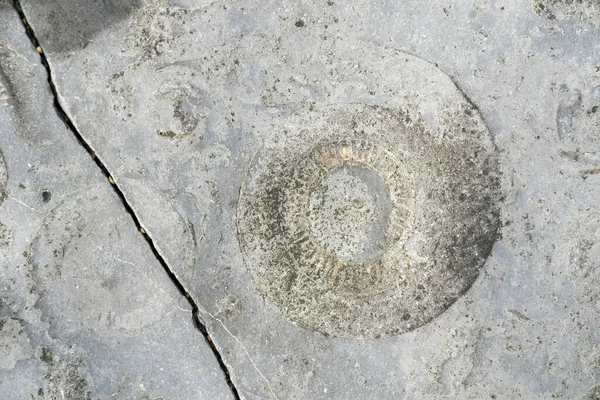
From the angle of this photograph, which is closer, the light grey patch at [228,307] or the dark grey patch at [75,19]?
the dark grey patch at [75,19]

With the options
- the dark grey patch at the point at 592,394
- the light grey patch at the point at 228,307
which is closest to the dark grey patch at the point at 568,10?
the dark grey patch at the point at 592,394

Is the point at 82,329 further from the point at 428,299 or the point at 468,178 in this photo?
the point at 468,178

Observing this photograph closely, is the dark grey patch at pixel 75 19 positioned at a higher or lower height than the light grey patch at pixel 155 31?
lower

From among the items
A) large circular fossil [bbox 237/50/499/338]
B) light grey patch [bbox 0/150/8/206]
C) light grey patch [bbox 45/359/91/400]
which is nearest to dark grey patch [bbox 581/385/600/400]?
large circular fossil [bbox 237/50/499/338]

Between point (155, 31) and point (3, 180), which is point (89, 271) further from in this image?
point (155, 31)

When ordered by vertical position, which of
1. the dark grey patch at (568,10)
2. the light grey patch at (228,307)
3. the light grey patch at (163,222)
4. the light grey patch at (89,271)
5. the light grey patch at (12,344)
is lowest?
the light grey patch at (12,344)

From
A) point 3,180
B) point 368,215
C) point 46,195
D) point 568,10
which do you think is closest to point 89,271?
point 46,195

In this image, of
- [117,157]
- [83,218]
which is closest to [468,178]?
[117,157]

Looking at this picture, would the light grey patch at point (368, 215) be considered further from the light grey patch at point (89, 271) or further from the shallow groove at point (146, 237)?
the light grey patch at point (89, 271)
